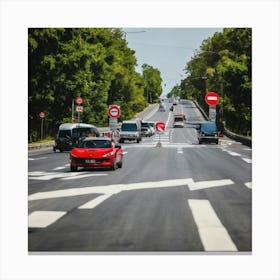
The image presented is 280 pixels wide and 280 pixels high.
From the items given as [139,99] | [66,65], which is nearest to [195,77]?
[66,65]

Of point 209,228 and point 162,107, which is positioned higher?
point 162,107

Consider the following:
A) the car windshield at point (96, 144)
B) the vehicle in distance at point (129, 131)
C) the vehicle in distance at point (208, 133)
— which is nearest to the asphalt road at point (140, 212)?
the car windshield at point (96, 144)

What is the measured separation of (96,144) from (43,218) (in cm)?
1246

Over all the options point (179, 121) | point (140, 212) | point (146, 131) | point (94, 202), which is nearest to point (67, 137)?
point (94, 202)

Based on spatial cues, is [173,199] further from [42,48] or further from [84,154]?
[42,48]

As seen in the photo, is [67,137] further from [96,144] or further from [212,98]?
[212,98]

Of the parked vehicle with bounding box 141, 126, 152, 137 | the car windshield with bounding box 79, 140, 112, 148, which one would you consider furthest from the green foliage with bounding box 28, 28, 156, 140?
the car windshield with bounding box 79, 140, 112, 148

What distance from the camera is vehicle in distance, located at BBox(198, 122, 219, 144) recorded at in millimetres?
53594

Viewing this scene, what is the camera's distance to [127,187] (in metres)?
17.7

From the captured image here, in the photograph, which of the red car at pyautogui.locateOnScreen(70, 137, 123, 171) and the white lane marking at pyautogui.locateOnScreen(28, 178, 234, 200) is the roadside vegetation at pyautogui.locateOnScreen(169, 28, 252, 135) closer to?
the red car at pyautogui.locateOnScreen(70, 137, 123, 171)

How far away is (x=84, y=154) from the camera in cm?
2369
